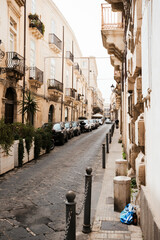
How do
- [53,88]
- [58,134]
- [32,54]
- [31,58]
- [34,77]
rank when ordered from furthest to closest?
[53,88] → [32,54] → [31,58] → [34,77] → [58,134]

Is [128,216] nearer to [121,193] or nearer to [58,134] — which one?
[121,193]

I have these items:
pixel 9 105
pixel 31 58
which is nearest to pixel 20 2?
pixel 31 58

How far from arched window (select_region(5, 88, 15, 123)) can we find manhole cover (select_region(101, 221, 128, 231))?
12.2m

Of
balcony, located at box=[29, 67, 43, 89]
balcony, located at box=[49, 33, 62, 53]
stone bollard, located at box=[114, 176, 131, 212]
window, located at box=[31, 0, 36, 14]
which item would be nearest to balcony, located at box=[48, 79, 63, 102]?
balcony, located at box=[49, 33, 62, 53]

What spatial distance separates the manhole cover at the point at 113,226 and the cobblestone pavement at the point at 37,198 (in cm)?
44

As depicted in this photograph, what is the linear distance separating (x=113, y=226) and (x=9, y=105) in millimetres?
13001

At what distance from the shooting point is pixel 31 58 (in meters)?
19.8

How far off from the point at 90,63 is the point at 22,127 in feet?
184

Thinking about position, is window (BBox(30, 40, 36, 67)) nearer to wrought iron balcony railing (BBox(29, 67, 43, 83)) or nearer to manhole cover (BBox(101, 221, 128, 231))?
wrought iron balcony railing (BBox(29, 67, 43, 83))

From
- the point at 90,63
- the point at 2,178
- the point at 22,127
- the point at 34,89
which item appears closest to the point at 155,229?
the point at 2,178

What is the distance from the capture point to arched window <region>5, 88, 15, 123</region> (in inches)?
611

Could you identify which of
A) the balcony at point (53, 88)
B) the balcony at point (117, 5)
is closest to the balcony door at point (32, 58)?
the balcony at point (53, 88)

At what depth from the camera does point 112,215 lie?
4.66 m

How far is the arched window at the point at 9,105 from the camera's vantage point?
1551cm
